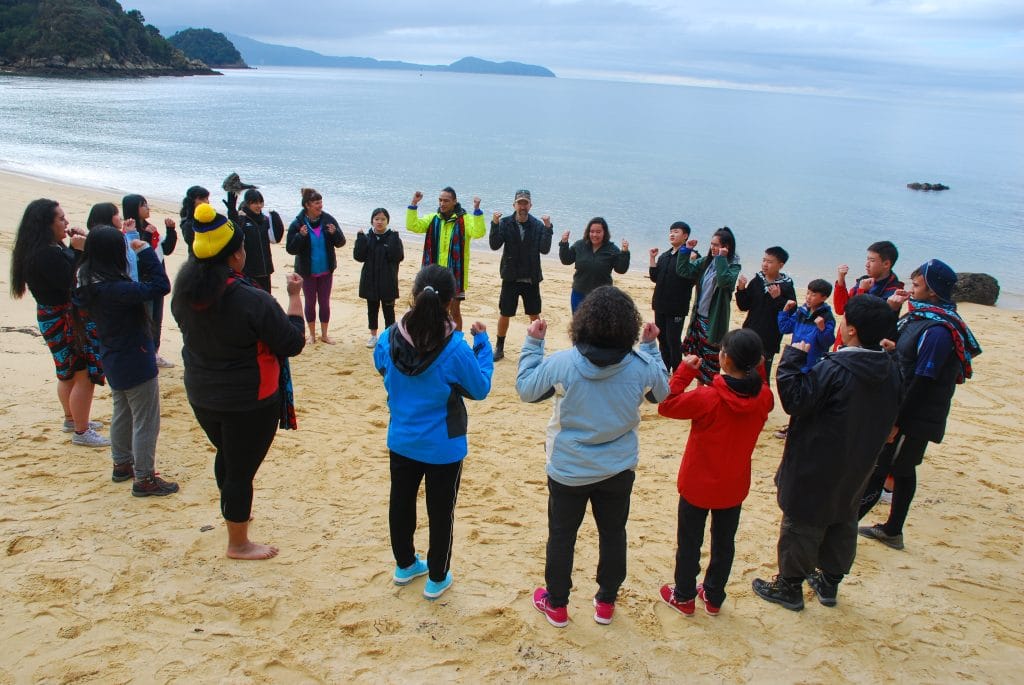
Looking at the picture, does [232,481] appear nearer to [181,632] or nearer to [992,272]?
[181,632]

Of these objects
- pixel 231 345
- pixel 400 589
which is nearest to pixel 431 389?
pixel 231 345

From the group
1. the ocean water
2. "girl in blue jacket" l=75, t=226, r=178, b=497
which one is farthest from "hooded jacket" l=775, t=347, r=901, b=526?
the ocean water

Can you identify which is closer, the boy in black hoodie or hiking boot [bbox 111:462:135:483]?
the boy in black hoodie

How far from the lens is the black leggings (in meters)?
3.64

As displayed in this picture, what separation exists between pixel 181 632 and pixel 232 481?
30.9 inches

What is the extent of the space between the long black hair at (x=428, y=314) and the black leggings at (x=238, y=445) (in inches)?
40.8

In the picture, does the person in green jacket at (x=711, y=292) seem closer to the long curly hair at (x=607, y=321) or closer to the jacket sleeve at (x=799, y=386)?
the jacket sleeve at (x=799, y=386)

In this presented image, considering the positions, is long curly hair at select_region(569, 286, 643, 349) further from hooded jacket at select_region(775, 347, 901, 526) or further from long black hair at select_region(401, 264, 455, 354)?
hooded jacket at select_region(775, 347, 901, 526)

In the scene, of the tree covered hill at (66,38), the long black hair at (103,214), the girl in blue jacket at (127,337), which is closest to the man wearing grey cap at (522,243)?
the long black hair at (103,214)

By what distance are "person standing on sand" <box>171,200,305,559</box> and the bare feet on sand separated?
0.97ft

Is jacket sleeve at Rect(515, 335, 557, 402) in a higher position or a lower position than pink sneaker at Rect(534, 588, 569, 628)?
higher

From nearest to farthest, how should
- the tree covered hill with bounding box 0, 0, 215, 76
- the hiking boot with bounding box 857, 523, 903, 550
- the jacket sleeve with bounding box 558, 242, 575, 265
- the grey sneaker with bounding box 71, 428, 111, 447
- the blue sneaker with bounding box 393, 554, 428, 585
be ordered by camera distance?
1. the blue sneaker with bounding box 393, 554, 428, 585
2. the hiking boot with bounding box 857, 523, 903, 550
3. the grey sneaker with bounding box 71, 428, 111, 447
4. the jacket sleeve with bounding box 558, 242, 575, 265
5. the tree covered hill with bounding box 0, 0, 215, 76

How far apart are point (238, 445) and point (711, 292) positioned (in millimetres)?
4633

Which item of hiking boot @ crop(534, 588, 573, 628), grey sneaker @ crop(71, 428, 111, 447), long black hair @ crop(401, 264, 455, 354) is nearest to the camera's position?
long black hair @ crop(401, 264, 455, 354)
